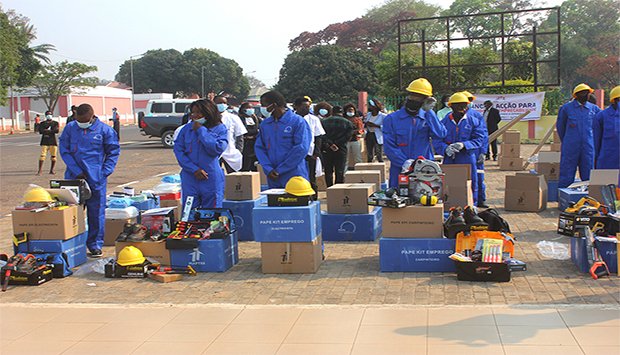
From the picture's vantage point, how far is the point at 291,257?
23.5ft

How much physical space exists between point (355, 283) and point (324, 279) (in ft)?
1.22

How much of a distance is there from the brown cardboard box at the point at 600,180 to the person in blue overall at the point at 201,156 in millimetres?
4905

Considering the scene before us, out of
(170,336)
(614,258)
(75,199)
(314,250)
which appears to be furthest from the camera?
(75,199)

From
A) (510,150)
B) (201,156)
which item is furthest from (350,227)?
(510,150)

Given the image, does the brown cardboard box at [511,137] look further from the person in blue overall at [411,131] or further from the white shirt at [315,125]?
the person in blue overall at [411,131]

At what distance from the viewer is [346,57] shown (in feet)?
142

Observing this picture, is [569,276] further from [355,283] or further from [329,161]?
[329,161]

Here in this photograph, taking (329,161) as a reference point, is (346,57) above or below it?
above

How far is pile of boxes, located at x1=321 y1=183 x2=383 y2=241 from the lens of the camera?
28.8 feet

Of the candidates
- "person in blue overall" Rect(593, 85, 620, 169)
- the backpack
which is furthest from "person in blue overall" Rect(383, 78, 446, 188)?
"person in blue overall" Rect(593, 85, 620, 169)

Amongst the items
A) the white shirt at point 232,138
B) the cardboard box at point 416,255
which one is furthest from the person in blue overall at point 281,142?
the white shirt at point 232,138

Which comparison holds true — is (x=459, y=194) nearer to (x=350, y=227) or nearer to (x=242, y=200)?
(x=350, y=227)

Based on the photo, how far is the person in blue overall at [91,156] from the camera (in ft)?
26.7

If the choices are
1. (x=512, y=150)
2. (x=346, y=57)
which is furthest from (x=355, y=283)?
(x=346, y=57)
